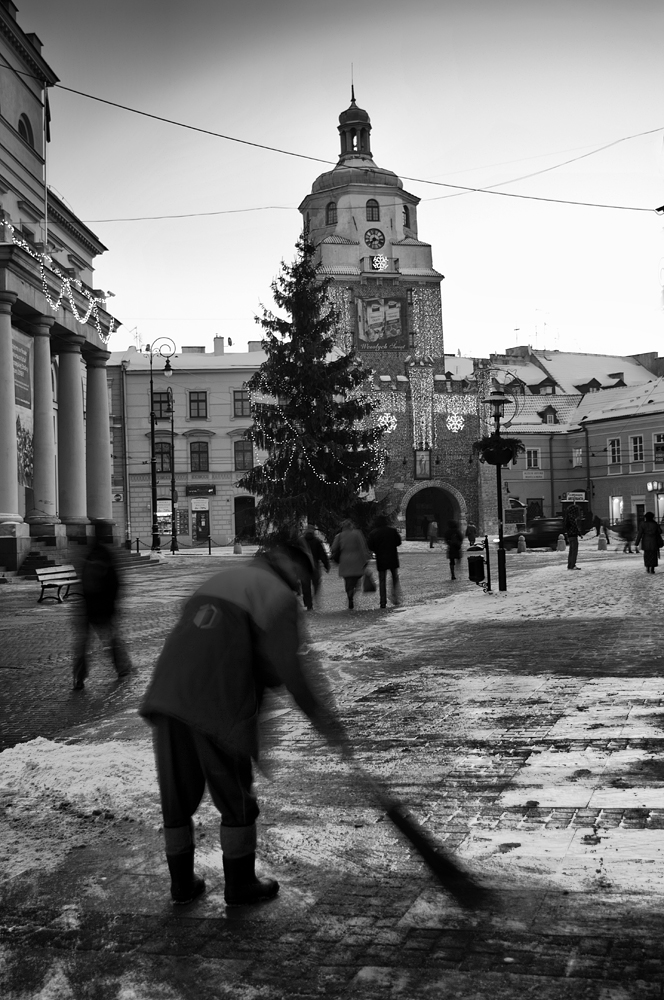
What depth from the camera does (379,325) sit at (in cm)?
6169

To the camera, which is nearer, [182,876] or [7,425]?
[182,876]

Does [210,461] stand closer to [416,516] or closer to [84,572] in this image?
[416,516]

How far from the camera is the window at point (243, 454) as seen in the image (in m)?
60.7

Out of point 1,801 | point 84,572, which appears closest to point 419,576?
point 84,572

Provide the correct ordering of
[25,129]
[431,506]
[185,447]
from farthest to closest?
[431,506] → [185,447] → [25,129]

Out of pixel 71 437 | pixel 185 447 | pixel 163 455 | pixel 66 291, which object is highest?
pixel 66 291

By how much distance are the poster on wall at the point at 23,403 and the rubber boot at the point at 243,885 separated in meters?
25.4

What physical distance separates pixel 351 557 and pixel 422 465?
44814mm

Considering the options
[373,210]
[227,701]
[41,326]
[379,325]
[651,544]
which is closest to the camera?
[227,701]

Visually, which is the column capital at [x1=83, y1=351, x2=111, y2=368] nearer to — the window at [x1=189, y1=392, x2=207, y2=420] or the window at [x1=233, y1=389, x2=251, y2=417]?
the window at [x1=233, y1=389, x2=251, y2=417]

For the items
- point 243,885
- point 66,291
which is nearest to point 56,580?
point 66,291

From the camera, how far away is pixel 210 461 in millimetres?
60938

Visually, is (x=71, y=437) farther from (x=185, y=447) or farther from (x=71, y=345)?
(x=185, y=447)

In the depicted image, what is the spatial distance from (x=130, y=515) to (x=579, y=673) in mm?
52084
